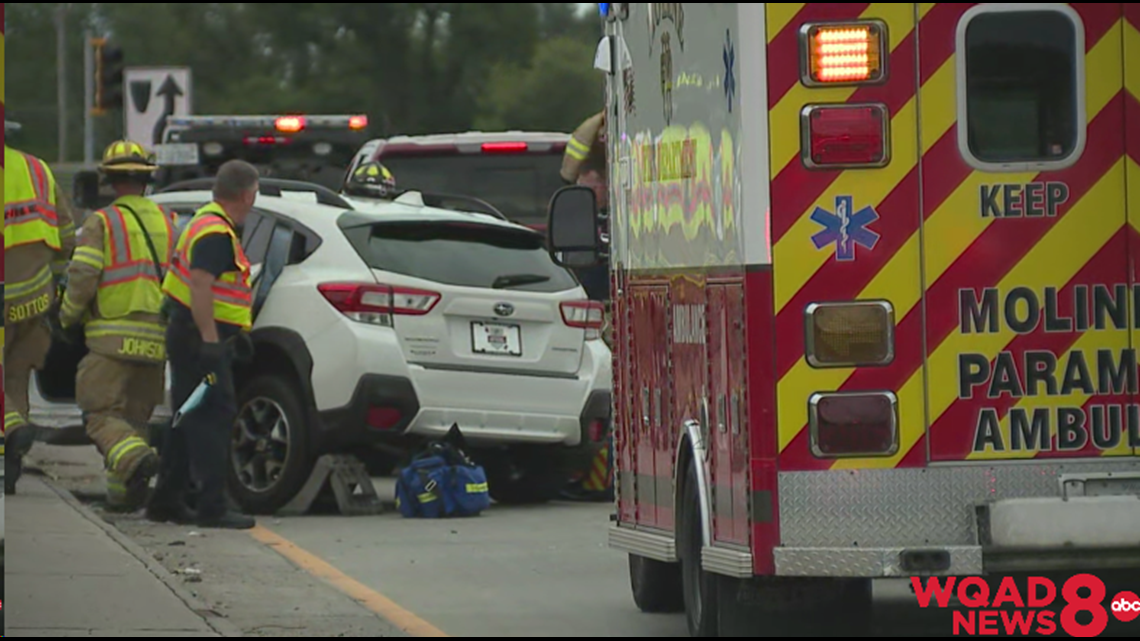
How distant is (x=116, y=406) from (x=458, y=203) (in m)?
3.25

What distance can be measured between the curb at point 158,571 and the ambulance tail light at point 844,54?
296cm

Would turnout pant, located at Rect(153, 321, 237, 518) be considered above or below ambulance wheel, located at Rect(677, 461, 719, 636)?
above

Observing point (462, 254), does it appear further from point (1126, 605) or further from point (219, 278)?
point (1126, 605)

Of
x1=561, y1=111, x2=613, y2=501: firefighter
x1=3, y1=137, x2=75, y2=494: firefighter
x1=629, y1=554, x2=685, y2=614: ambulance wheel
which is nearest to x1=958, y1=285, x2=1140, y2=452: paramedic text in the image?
x1=629, y1=554, x2=685, y2=614: ambulance wheel

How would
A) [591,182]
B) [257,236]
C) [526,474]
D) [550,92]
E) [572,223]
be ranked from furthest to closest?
[550,92], [591,182], [526,474], [257,236], [572,223]

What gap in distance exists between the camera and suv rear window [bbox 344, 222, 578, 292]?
13.2 m

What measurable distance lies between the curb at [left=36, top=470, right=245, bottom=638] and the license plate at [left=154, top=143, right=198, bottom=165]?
656 cm

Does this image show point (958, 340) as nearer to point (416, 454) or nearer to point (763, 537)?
point (763, 537)

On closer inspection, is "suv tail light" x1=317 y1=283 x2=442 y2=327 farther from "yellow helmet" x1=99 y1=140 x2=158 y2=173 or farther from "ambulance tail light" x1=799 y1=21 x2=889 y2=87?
"ambulance tail light" x1=799 y1=21 x2=889 y2=87

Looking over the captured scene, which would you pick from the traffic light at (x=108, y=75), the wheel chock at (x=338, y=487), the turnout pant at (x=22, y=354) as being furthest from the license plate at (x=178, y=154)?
the traffic light at (x=108, y=75)

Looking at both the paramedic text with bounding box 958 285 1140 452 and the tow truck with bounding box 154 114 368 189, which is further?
the tow truck with bounding box 154 114 368 189

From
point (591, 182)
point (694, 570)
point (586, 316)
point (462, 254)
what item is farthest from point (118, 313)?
point (694, 570)

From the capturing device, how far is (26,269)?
43.4 ft

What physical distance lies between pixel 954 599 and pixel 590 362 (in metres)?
5.22
